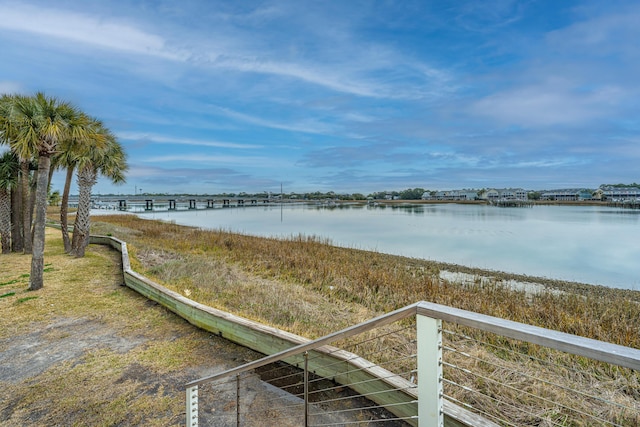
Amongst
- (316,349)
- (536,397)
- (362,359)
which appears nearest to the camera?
(536,397)

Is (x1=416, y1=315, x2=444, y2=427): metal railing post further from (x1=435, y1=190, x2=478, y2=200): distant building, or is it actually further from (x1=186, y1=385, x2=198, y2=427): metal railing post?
(x1=435, y1=190, x2=478, y2=200): distant building

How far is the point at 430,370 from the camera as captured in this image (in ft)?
4.91

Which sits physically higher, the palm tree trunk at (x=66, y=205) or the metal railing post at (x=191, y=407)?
the palm tree trunk at (x=66, y=205)

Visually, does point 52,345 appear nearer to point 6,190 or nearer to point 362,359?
point 362,359

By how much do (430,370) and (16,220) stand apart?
15019mm

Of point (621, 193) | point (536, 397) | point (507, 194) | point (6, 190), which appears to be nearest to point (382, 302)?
point (536, 397)

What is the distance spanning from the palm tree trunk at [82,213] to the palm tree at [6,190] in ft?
7.14

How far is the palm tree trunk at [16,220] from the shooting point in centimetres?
1095

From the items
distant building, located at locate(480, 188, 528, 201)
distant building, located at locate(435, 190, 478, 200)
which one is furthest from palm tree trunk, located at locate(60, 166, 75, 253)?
distant building, located at locate(435, 190, 478, 200)

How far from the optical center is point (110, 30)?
34.6 ft

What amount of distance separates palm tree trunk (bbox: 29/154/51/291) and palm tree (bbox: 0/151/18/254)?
583 centimetres

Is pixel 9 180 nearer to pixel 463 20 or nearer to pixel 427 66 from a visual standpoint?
pixel 463 20

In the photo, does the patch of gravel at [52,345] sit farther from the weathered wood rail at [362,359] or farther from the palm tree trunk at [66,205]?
the palm tree trunk at [66,205]

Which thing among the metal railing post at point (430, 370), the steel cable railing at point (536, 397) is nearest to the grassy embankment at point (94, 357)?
the metal railing post at point (430, 370)
